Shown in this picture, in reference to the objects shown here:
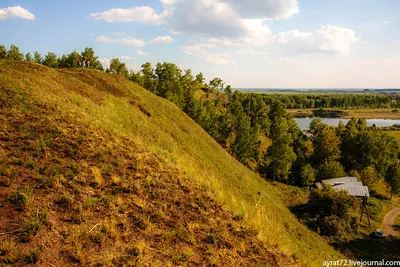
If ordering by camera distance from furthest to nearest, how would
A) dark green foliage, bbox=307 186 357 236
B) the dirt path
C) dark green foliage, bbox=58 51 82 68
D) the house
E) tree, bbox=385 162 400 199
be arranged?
dark green foliage, bbox=58 51 82 68 < tree, bbox=385 162 400 199 < the house < the dirt path < dark green foliage, bbox=307 186 357 236

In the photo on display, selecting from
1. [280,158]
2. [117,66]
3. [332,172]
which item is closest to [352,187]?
[332,172]

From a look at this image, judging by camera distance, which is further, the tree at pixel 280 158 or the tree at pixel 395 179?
the tree at pixel 280 158

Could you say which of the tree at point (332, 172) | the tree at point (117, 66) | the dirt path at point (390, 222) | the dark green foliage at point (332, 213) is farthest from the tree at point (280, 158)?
the tree at point (117, 66)

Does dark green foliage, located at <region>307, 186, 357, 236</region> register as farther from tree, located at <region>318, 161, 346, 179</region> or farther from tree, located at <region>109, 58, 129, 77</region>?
tree, located at <region>109, 58, 129, 77</region>

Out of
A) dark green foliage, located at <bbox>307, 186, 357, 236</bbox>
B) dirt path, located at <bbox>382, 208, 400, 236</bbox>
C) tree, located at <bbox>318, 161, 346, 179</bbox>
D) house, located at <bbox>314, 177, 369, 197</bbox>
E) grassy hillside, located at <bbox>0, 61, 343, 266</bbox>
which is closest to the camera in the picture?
grassy hillside, located at <bbox>0, 61, 343, 266</bbox>

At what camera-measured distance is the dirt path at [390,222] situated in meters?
33.9

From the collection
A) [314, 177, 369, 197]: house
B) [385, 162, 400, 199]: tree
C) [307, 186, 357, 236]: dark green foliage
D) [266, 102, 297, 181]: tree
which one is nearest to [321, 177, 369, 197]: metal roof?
[314, 177, 369, 197]: house

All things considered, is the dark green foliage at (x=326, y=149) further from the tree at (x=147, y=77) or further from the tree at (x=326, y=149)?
the tree at (x=147, y=77)

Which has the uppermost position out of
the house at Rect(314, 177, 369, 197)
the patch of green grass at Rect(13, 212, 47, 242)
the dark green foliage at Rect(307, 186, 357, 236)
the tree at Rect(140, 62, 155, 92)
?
the tree at Rect(140, 62, 155, 92)

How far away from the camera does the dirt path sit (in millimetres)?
33931

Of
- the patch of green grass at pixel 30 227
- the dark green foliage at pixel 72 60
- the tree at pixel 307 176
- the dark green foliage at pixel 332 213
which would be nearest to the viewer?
the patch of green grass at pixel 30 227

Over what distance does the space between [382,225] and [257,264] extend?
41474 millimetres

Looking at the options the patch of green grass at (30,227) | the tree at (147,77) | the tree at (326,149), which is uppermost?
the tree at (147,77)

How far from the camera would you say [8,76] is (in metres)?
18.0
